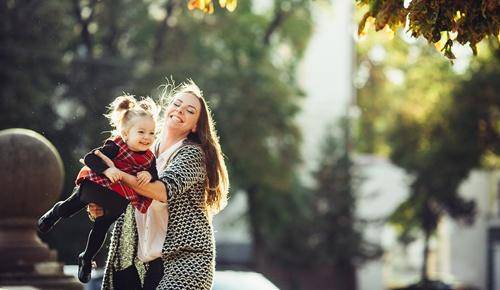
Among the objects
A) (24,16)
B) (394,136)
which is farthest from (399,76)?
(24,16)

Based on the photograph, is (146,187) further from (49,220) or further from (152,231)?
(49,220)

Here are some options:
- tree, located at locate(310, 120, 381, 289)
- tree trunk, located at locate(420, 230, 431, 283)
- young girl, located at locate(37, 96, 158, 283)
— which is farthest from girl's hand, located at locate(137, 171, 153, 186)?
tree, located at locate(310, 120, 381, 289)

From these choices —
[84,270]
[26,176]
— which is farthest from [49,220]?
[26,176]

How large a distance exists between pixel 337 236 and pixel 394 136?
12.8ft

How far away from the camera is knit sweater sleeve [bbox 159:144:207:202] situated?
5.92 meters

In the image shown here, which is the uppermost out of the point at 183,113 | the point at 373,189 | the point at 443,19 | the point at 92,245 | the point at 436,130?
the point at 373,189

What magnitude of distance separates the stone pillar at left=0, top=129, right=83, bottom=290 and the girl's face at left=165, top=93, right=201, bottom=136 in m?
4.34

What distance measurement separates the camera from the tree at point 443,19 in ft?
23.1

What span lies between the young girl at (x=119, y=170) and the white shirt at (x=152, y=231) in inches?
5.9

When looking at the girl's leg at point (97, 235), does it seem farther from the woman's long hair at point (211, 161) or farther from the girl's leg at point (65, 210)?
the woman's long hair at point (211, 161)

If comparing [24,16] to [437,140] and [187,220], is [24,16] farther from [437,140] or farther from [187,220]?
[187,220]

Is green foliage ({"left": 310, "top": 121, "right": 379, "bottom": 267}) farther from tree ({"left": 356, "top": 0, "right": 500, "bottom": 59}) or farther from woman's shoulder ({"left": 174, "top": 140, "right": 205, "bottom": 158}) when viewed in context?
woman's shoulder ({"left": 174, "top": 140, "right": 205, "bottom": 158})

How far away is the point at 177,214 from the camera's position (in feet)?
20.0

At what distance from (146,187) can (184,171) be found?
11.9 inches
